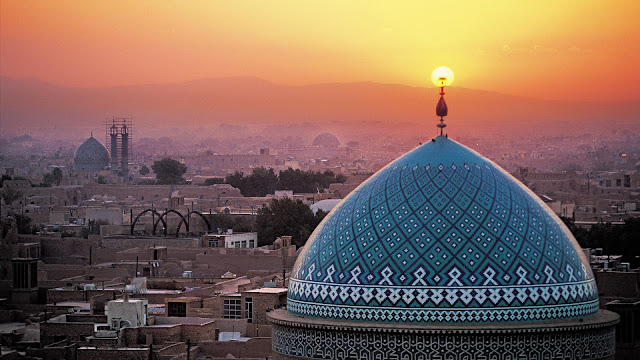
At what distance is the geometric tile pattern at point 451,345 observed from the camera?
25.2 ft

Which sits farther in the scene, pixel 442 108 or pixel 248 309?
pixel 248 309

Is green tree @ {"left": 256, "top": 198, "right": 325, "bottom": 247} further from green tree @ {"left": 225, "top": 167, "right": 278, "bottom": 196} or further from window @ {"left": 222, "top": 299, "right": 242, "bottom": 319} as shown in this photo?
green tree @ {"left": 225, "top": 167, "right": 278, "bottom": 196}

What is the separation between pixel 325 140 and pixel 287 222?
292ft

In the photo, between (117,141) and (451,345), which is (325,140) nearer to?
(117,141)

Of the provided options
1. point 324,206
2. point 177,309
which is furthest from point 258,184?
point 177,309

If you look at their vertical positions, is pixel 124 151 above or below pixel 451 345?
above

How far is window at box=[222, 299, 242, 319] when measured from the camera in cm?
2069

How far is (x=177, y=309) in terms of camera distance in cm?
2152

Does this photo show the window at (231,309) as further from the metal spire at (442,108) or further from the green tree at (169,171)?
the green tree at (169,171)

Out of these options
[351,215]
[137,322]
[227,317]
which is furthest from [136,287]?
[351,215]

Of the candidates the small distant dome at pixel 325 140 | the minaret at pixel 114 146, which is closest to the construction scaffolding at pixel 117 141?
the minaret at pixel 114 146

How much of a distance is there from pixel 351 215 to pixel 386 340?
906 mm

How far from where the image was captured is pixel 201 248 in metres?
33.7

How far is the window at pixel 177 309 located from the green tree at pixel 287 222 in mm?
18058
